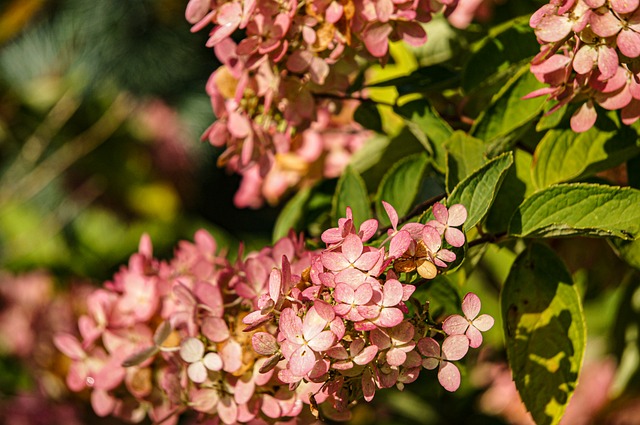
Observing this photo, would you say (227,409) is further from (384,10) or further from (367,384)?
(384,10)

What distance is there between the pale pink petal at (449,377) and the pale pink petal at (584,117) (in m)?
0.16

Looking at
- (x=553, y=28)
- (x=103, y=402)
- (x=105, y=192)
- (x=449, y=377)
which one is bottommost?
(x=105, y=192)

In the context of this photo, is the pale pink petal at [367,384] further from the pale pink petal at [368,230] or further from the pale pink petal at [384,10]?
the pale pink petal at [384,10]

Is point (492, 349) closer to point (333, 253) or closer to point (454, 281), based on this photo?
point (454, 281)

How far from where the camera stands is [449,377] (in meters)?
0.39

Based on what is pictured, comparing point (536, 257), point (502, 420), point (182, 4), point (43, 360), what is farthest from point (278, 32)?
point (182, 4)

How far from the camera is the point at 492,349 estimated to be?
0.86 meters

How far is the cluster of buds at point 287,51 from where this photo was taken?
463 millimetres

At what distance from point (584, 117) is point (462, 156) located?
0.25 ft

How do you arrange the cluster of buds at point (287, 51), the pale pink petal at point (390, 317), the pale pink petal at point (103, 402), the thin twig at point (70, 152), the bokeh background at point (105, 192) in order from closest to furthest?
the pale pink petal at point (390, 317) → the cluster of buds at point (287, 51) → the pale pink petal at point (103, 402) → the bokeh background at point (105, 192) → the thin twig at point (70, 152)

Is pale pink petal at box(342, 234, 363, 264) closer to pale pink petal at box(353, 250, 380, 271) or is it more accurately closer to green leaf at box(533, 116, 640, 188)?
pale pink petal at box(353, 250, 380, 271)

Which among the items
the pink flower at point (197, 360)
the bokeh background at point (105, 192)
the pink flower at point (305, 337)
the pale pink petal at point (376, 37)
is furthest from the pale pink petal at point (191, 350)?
the bokeh background at point (105, 192)

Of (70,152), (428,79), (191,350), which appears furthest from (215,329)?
(70,152)

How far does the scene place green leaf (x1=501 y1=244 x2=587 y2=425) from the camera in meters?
0.46
